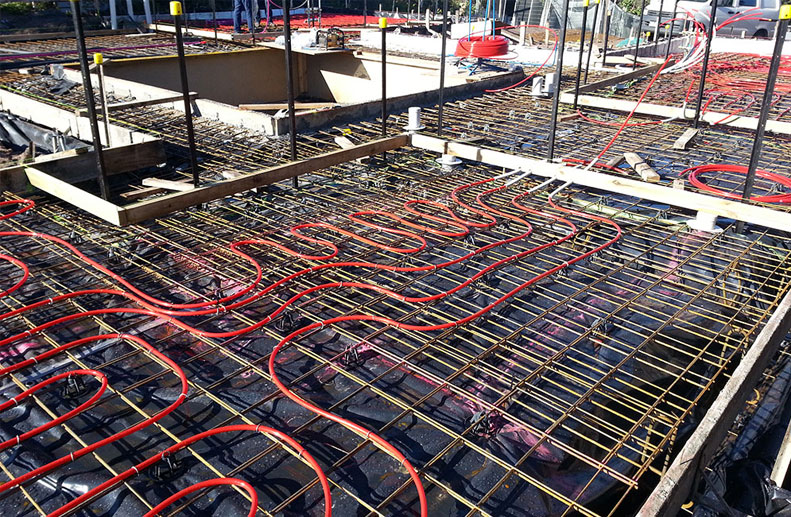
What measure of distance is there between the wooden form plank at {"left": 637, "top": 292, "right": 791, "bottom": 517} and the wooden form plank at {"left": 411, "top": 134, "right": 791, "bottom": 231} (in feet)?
4.68

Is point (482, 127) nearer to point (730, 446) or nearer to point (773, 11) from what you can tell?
point (730, 446)

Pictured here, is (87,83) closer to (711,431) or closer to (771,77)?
(711,431)

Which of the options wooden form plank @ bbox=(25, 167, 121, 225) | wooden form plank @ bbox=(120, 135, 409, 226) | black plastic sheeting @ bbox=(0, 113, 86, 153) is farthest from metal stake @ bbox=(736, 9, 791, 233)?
black plastic sheeting @ bbox=(0, 113, 86, 153)

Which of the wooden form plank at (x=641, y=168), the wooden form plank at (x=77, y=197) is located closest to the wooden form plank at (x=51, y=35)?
the wooden form plank at (x=77, y=197)

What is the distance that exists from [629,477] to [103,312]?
123 inches

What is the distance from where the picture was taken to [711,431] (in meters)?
2.84

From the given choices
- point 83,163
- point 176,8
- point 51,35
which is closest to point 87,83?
point 176,8

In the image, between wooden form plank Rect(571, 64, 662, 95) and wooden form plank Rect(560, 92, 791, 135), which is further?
wooden form plank Rect(571, 64, 662, 95)

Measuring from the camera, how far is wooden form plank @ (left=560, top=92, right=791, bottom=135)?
7.69 meters

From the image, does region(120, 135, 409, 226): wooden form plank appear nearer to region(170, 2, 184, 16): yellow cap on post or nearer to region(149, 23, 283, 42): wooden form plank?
region(170, 2, 184, 16): yellow cap on post

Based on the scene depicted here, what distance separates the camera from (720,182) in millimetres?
6613

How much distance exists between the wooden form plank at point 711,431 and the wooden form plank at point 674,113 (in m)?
4.78

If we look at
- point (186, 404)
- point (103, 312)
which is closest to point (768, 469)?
point (186, 404)

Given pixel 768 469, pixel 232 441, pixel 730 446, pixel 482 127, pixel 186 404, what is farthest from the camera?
pixel 482 127
